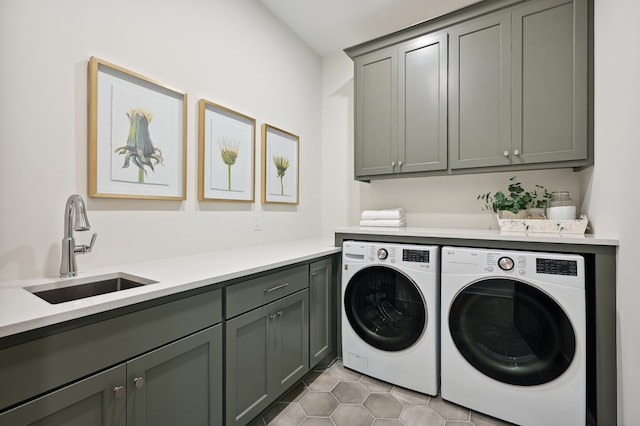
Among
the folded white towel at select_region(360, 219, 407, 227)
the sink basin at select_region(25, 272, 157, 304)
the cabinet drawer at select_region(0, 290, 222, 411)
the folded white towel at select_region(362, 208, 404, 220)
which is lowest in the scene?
the cabinet drawer at select_region(0, 290, 222, 411)

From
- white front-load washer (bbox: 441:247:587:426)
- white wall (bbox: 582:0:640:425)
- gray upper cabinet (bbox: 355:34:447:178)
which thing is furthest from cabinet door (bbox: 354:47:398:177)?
white wall (bbox: 582:0:640:425)

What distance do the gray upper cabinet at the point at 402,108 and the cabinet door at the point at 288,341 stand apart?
4.08 ft

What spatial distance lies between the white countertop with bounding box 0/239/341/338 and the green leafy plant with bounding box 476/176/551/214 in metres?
1.21

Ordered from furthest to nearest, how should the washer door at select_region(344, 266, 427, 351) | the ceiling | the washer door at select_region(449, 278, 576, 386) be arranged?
the ceiling < the washer door at select_region(344, 266, 427, 351) < the washer door at select_region(449, 278, 576, 386)

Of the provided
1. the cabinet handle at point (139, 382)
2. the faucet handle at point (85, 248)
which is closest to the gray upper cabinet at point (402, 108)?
the faucet handle at point (85, 248)

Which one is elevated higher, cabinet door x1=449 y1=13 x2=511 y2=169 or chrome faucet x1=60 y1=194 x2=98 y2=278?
cabinet door x1=449 y1=13 x2=511 y2=169

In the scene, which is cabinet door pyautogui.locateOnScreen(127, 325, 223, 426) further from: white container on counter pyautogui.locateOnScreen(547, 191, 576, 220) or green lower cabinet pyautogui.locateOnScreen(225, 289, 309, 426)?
white container on counter pyautogui.locateOnScreen(547, 191, 576, 220)

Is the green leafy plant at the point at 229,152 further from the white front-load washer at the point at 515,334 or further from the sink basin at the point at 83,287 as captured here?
the white front-load washer at the point at 515,334

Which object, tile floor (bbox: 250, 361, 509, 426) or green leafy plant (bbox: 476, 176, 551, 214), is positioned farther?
green leafy plant (bbox: 476, 176, 551, 214)

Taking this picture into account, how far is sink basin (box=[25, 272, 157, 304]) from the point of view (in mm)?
1195

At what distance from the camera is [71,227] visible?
1.29 metres

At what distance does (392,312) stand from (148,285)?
58.4 inches

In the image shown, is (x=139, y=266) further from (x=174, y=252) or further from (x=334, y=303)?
(x=334, y=303)

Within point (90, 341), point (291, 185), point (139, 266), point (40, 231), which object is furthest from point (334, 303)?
point (40, 231)
